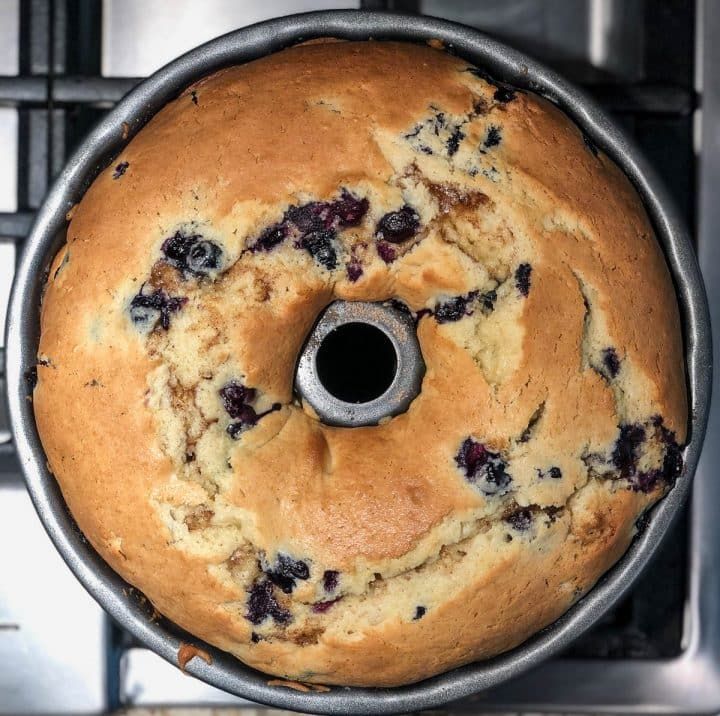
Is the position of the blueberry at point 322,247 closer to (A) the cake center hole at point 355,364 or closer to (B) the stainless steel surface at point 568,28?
(A) the cake center hole at point 355,364

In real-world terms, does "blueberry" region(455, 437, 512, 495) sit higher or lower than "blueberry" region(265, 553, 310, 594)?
higher

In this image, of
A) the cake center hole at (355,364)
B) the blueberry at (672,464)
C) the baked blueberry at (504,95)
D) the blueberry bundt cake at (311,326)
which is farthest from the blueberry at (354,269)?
the blueberry at (672,464)

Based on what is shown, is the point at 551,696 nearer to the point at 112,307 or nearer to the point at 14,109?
the point at 112,307

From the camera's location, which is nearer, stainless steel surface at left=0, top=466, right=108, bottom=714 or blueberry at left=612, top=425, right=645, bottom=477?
Answer: blueberry at left=612, top=425, right=645, bottom=477

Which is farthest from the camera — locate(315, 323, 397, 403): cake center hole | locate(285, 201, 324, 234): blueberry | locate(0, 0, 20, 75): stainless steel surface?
locate(0, 0, 20, 75): stainless steel surface

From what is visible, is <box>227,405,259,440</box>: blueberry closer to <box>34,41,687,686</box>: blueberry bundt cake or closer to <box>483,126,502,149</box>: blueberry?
<box>34,41,687,686</box>: blueberry bundt cake

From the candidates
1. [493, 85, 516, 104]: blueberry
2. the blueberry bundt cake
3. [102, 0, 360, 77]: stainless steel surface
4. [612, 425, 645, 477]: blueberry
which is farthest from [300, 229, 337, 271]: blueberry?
[102, 0, 360, 77]: stainless steel surface

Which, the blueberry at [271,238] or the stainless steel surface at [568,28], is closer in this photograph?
the blueberry at [271,238]

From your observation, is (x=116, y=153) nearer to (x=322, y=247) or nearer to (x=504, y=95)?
(x=322, y=247)
